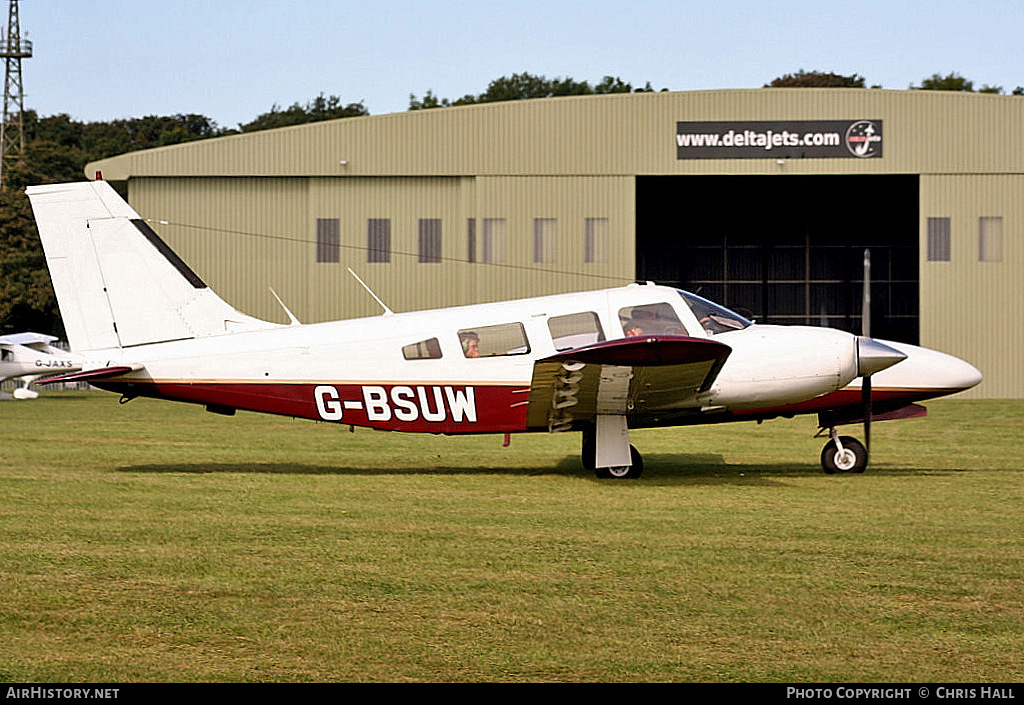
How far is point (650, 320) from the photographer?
14.0 meters

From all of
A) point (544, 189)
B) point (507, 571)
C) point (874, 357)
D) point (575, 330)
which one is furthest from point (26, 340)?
point (507, 571)

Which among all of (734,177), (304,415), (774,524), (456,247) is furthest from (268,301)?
(774,524)

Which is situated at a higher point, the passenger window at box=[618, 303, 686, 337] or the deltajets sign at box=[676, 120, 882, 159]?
the deltajets sign at box=[676, 120, 882, 159]

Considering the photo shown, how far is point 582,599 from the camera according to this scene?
25.0 ft

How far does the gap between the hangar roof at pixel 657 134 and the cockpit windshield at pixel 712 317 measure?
26.2 meters

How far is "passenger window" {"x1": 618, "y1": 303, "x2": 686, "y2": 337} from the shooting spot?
45.7 ft

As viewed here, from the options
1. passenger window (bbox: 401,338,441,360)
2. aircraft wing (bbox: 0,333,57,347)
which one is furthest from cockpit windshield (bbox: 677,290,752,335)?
aircraft wing (bbox: 0,333,57,347)

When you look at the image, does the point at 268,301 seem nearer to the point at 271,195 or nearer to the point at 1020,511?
the point at 271,195

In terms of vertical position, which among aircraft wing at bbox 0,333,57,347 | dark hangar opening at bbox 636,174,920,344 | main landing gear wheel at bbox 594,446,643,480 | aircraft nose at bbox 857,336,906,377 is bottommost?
main landing gear wheel at bbox 594,446,643,480

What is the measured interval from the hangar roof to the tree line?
81.6 feet

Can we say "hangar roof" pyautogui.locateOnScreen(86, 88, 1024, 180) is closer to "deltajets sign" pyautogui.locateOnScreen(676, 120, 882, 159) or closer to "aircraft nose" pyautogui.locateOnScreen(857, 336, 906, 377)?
"deltajets sign" pyautogui.locateOnScreen(676, 120, 882, 159)

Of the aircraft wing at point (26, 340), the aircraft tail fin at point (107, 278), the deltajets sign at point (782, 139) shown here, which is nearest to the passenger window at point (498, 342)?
the aircraft tail fin at point (107, 278)

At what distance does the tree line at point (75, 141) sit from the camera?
59188 mm

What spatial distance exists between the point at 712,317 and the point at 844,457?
263cm
